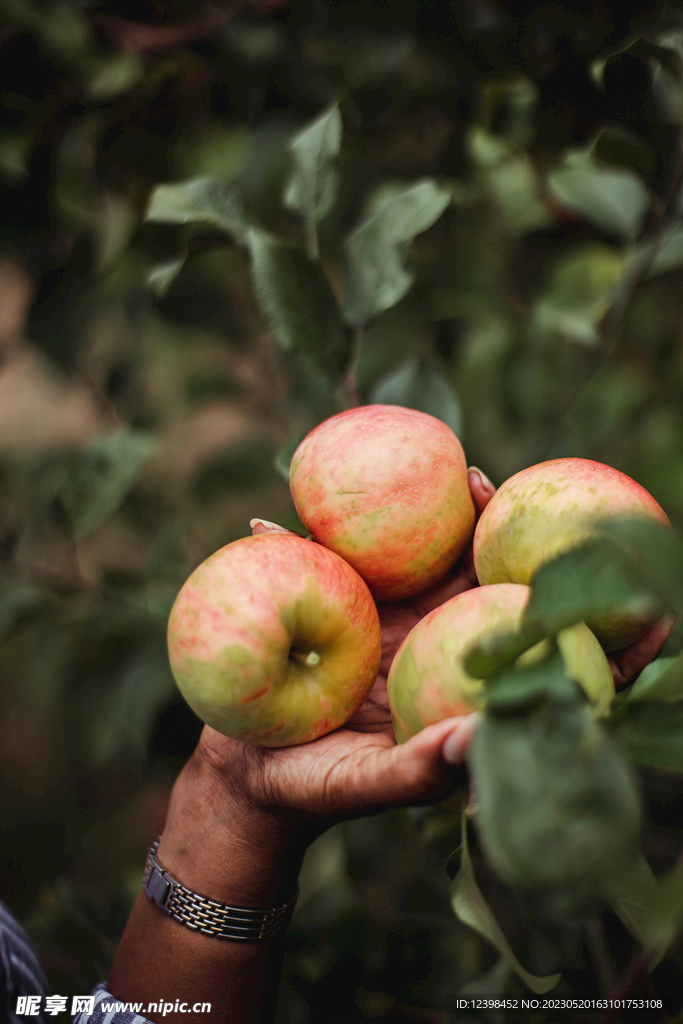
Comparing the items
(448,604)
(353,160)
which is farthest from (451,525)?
(353,160)

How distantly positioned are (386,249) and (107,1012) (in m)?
0.91

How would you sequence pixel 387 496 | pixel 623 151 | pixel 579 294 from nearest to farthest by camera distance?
pixel 387 496 → pixel 623 151 → pixel 579 294

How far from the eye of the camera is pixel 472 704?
559 mm

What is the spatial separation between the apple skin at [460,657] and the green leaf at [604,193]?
657 mm

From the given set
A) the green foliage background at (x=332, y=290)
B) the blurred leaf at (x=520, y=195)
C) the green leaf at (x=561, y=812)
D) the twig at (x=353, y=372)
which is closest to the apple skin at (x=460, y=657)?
the green leaf at (x=561, y=812)

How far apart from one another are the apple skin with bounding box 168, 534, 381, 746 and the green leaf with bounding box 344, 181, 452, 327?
0.32 m

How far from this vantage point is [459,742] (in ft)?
1.62

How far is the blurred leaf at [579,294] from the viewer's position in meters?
1.13

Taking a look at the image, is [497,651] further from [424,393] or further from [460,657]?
[424,393]

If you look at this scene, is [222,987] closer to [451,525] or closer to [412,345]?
[451,525]

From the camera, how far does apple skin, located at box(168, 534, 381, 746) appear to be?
592 millimetres

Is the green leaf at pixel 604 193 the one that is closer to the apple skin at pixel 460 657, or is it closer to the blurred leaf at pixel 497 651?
the apple skin at pixel 460 657

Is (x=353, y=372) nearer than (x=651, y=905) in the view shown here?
No

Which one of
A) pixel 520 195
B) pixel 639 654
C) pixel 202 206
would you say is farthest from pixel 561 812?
pixel 520 195
